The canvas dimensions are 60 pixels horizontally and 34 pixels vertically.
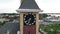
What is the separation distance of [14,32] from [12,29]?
644mm

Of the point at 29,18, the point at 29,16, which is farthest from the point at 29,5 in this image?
the point at 29,18

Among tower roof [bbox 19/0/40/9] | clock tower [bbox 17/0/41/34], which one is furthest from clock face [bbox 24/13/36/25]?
tower roof [bbox 19/0/40/9]

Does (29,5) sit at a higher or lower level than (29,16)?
higher

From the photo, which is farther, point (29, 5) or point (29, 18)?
point (29, 5)

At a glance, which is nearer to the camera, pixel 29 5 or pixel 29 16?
pixel 29 16

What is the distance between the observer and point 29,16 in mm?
38219

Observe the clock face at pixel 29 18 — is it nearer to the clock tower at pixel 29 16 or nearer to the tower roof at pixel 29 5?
the clock tower at pixel 29 16

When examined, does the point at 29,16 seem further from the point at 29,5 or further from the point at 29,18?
the point at 29,5

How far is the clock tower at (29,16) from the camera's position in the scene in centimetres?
3816

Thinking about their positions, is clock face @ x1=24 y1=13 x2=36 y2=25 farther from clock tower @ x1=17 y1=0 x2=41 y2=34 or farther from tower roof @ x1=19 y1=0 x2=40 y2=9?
tower roof @ x1=19 y1=0 x2=40 y2=9

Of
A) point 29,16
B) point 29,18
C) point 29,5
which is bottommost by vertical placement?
point 29,18

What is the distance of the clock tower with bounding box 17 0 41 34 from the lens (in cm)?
3816

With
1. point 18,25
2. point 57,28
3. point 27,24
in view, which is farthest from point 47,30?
point 18,25

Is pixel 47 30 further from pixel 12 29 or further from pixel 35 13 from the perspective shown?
pixel 12 29
